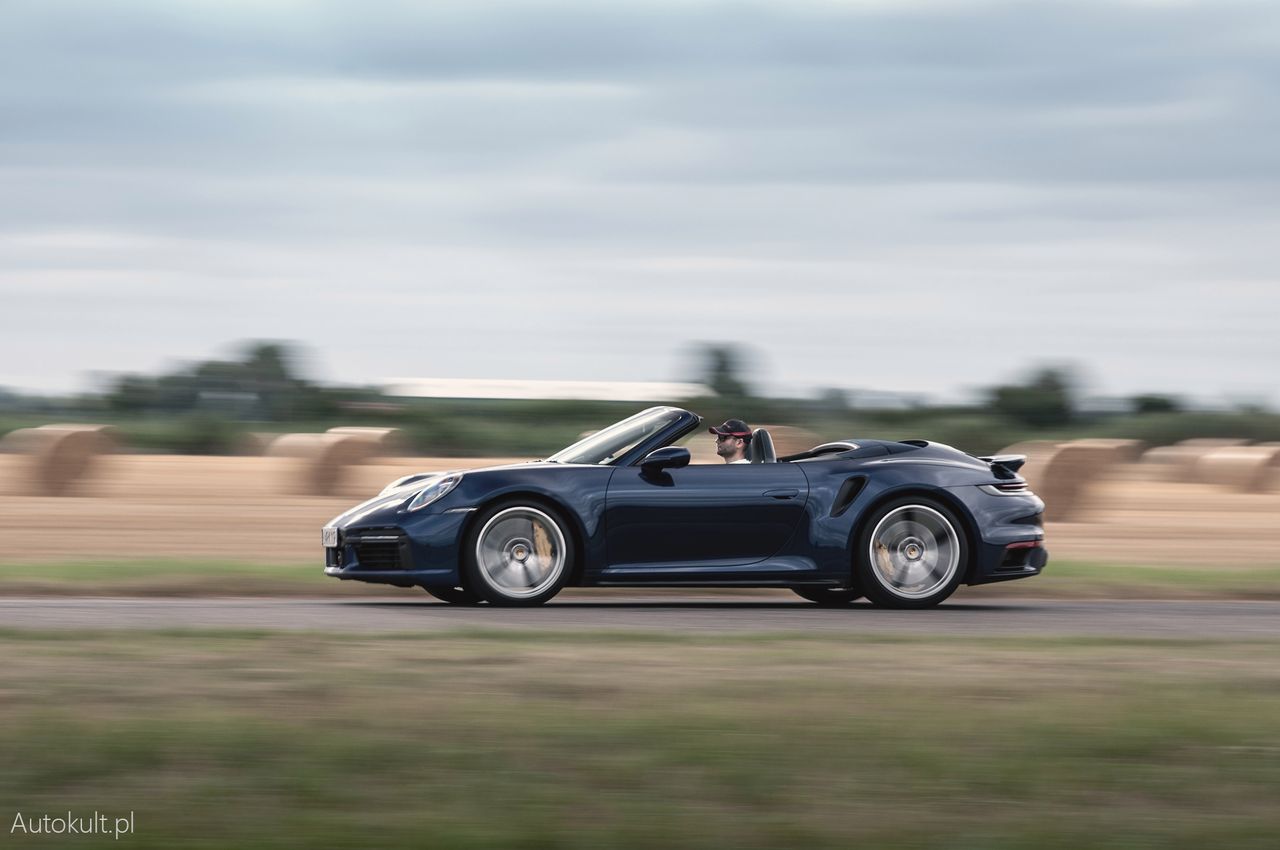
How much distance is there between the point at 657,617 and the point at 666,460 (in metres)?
0.98

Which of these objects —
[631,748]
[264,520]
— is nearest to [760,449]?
[631,748]

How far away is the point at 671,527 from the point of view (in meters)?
10.3

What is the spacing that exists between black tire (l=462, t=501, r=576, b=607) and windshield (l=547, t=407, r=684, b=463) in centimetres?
50

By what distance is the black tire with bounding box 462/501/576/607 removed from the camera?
33.6 ft

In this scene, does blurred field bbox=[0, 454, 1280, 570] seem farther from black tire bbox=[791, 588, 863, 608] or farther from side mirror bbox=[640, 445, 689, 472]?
black tire bbox=[791, 588, 863, 608]

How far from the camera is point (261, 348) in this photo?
180ft

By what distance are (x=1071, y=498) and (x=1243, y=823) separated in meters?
19.6

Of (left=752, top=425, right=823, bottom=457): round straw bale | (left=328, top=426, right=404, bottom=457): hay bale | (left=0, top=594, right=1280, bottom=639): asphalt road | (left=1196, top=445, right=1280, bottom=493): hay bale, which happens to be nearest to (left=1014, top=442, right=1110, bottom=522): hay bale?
(left=752, top=425, right=823, bottom=457): round straw bale

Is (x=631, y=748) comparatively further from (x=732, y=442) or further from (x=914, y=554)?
(x=914, y=554)

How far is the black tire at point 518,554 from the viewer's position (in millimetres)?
10250

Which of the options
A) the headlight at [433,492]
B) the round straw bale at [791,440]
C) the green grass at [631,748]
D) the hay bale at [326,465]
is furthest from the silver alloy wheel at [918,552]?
the hay bale at [326,465]

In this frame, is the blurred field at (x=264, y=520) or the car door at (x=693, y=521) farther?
the blurred field at (x=264, y=520)

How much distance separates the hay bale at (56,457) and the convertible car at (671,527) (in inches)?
642

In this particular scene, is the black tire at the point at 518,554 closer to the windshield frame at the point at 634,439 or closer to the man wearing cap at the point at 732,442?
the windshield frame at the point at 634,439
